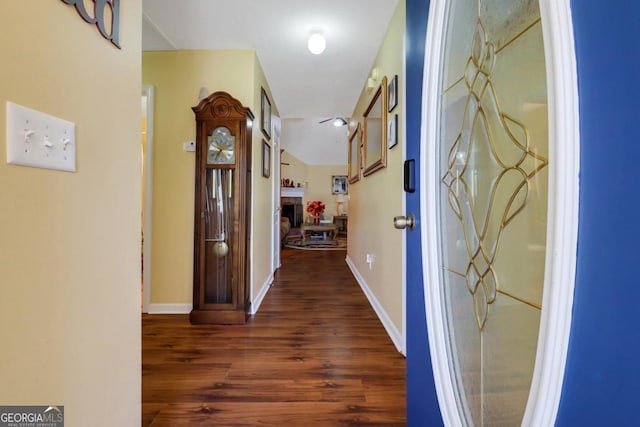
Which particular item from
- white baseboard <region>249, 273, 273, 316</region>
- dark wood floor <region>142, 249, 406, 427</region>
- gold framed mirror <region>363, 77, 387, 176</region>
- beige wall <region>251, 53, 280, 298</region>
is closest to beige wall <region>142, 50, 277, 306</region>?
beige wall <region>251, 53, 280, 298</region>

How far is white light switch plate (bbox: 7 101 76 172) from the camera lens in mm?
581

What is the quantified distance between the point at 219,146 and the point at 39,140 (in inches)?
76.3

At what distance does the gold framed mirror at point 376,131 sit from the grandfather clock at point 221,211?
1133mm

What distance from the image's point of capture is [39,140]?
0.63 m

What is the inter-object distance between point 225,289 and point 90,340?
5.85ft

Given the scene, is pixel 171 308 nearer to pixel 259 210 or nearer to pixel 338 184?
pixel 259 210

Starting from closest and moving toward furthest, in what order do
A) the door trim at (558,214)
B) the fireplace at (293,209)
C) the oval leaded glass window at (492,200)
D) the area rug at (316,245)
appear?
the door trim at (558,214), the oval leaded glass window at (492,200), the area rug at (316,245), the fireplace at (293,209)

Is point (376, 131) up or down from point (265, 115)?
down

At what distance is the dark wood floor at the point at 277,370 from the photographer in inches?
55.3

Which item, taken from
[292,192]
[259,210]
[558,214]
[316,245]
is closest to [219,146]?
[259,210]

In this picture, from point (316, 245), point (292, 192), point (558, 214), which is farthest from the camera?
point (292, 192)

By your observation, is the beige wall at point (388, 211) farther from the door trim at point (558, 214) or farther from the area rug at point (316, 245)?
the area rug at point (316, 245)

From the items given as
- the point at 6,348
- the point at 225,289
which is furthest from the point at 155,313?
the point at 6,348
